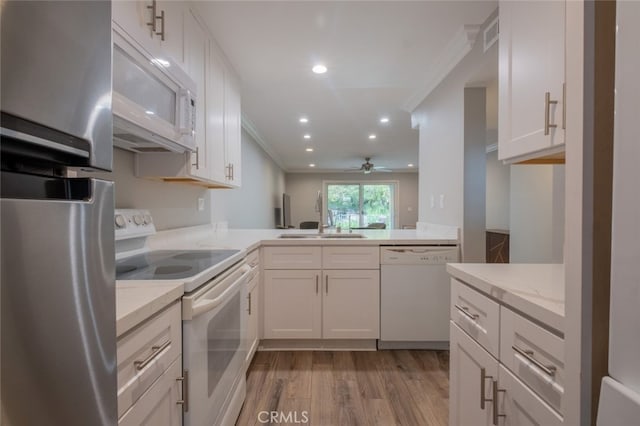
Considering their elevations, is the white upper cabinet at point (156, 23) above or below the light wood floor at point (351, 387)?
above

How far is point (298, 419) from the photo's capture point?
166 cm

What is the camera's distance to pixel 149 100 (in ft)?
3.99

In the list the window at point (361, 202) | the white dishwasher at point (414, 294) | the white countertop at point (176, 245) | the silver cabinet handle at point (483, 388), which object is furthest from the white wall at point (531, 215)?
the window at point (361, 202)

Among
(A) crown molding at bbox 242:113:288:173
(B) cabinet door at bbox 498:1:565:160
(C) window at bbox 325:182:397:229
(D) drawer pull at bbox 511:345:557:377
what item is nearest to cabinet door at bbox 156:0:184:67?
(B) cabinet door at bbox 498:1:565:160

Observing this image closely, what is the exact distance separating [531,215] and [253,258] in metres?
3.25

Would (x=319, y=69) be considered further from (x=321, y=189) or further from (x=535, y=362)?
(x=321, y=189)

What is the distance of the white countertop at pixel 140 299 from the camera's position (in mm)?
699

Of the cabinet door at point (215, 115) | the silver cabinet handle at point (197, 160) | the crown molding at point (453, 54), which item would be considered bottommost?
the silver cabinet handle at point (197, 160)

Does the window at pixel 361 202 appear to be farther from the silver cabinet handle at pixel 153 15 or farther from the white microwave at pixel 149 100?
the silver cabinet handle at pixel 153 15

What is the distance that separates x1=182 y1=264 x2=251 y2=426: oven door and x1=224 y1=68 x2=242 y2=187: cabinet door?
1105mm

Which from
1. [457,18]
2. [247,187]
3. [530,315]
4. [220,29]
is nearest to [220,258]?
[530,315]

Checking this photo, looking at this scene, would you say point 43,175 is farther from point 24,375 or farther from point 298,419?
point 298,419

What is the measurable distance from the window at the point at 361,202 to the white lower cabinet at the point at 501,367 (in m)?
8.79

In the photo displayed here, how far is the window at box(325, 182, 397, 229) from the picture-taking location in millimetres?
10039
